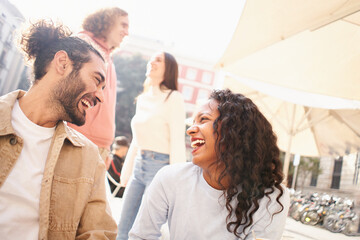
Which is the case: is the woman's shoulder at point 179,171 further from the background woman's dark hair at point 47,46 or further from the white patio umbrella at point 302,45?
the white patio umbrella at point 302,45

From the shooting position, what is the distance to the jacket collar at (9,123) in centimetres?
139

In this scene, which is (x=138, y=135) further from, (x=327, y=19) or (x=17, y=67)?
(x=327, y=19)

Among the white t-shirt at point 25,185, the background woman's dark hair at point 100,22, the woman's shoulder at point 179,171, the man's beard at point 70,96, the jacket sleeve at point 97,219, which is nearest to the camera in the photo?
the white t-shirt at point 25,185

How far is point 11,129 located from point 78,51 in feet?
1.81

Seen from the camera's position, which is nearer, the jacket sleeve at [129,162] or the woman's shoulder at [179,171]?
the woman's shoulder at [179,171]

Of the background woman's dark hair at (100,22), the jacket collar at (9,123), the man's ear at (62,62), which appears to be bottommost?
the jacket collar at (9,123)

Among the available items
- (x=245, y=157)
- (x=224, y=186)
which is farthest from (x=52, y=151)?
(x=245, y=157)

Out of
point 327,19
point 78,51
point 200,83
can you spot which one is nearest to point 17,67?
point 78,51

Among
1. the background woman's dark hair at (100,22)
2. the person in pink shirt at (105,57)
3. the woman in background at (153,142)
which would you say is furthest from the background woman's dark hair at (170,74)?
the background woman's dark hair at (100,22)

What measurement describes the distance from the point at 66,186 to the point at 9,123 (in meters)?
0.41

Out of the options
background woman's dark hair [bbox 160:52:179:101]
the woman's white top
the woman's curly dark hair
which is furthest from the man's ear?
background woman's dark hair [bbox 160:52:179:101]

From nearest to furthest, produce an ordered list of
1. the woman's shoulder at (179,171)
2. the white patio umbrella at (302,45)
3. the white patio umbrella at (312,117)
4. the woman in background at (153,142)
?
the woman's shoulder at (179,171), the woman in background at (153,142), the white patio umbrella at (302,45), the white patio umbrella at (312,117)

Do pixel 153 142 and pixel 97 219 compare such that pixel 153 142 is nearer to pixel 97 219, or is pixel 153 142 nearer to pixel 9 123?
pixel 97 219

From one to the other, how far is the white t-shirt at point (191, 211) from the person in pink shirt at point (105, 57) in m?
0.76
